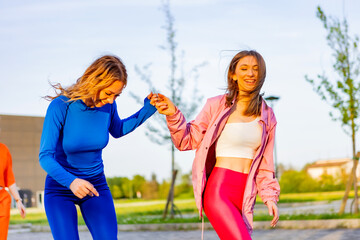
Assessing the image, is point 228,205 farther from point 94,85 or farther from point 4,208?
point 4,208

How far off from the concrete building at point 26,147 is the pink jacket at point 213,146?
47122mm

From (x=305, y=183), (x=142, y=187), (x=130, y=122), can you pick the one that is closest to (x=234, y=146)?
(x=130, y=122)

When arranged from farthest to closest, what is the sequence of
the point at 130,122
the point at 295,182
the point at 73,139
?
the point at 295,182 → the point at 130,122 → the point at 73,139

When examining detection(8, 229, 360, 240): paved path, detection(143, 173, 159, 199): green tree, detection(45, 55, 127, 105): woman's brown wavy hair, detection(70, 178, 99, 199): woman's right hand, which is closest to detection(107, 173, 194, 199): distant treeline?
detection(143, 173, 159, 199): green tree

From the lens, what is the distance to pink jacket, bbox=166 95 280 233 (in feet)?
13.5

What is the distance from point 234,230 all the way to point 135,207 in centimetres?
2155

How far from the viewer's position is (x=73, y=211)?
4008mm

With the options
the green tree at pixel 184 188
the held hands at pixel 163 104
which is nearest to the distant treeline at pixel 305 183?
the green tree at pixel 184 188

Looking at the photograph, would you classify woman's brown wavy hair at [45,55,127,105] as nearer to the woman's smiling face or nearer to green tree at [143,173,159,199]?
the woman's smiling face

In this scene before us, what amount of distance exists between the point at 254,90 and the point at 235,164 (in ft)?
1.94

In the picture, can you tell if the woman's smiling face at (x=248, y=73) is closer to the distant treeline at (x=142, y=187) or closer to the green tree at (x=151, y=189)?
the distant treeline at (x=142, y=187)

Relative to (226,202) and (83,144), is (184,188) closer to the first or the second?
(226,202)

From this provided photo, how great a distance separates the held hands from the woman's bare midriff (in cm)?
50

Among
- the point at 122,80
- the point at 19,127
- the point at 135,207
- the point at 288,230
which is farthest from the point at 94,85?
the point at 19,127
